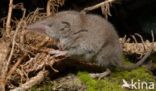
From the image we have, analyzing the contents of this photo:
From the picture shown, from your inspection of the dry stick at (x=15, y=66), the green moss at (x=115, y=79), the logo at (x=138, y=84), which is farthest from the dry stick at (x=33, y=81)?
the logo at (x=138, y=84)

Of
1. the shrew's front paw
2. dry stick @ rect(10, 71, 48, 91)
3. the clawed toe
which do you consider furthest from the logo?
dry stick @ rect(10, 71, 48, 91)

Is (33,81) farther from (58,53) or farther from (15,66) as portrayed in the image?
(58,53)

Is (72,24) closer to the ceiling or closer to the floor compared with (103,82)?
closer to the ceiling

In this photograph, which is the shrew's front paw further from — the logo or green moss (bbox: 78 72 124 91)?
the logo

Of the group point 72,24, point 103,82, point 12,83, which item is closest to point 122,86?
point 103,82

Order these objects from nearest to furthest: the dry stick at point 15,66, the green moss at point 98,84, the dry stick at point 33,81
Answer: the dry stick at point 33,81 → the dry stick at point 15,66 → the green moss at point 98,84

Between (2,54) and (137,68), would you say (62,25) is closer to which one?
(2,54)

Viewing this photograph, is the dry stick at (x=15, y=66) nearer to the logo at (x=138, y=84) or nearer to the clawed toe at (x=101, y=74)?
the clawed toe at (x=101, y=74)

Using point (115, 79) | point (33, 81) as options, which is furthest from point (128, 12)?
point (33, 81)
